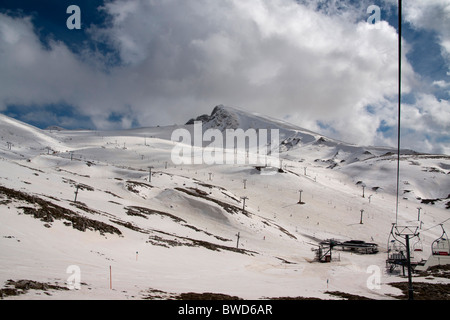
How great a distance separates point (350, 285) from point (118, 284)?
20.4 meters

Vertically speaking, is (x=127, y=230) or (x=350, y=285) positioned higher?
(x=127, y=230)

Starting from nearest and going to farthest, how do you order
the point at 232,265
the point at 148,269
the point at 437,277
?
the point at 148,269, the point at 437,277, the point at 232,265

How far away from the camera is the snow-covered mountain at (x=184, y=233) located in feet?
53.1

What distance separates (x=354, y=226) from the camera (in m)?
→ 76.7

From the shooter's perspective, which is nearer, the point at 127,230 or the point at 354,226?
the point at 127,230

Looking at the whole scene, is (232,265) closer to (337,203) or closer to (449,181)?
(337,203)

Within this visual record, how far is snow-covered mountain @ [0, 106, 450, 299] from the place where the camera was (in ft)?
53.1

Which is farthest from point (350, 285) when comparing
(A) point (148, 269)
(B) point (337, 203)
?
(B) point (337, 203)

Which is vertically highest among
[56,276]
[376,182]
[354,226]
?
[376,182]

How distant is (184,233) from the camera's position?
43.4 meters

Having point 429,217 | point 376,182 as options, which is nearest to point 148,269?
point 429,217
